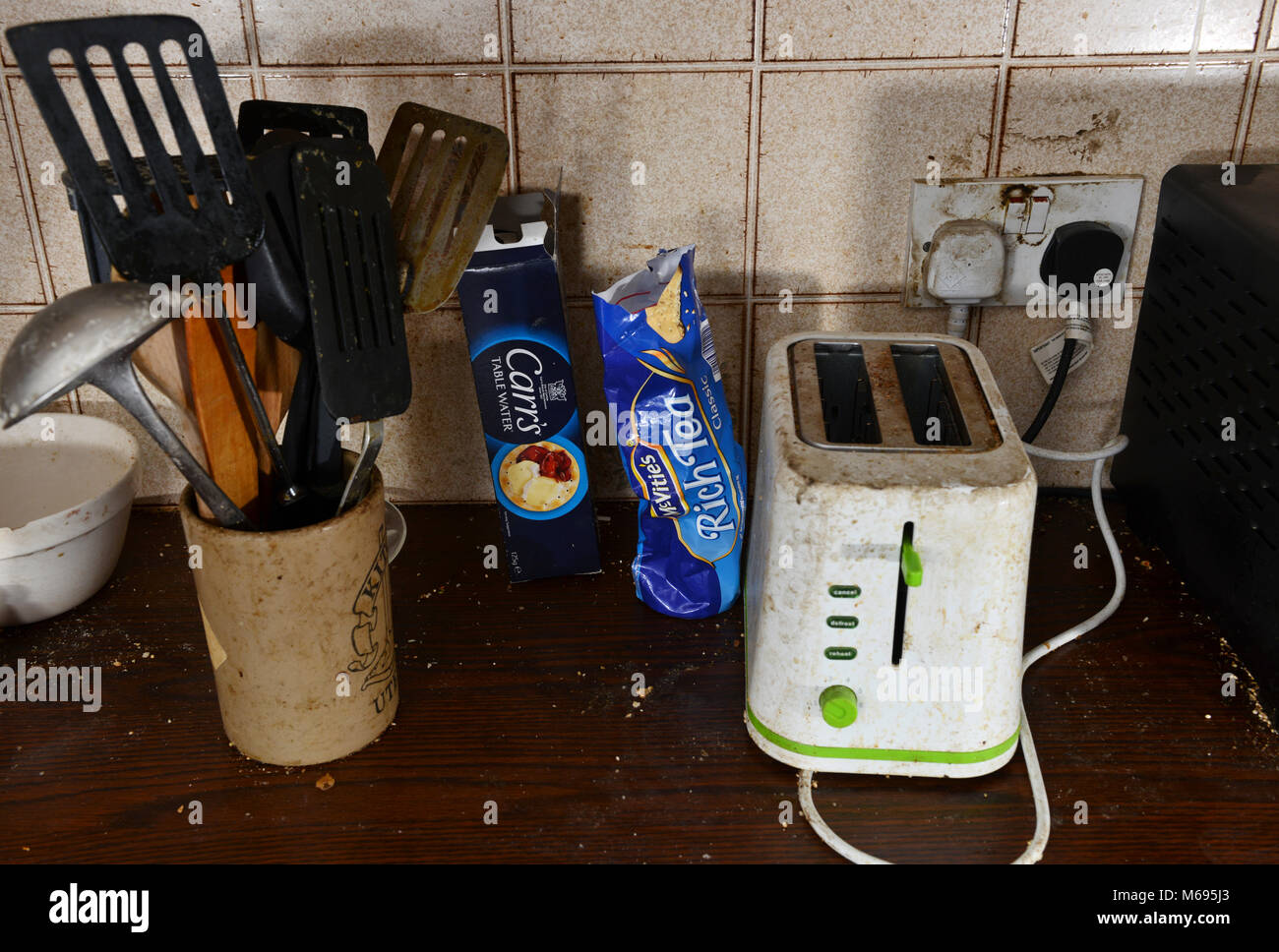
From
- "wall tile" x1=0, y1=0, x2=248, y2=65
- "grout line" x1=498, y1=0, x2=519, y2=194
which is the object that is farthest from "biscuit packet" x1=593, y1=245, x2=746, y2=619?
"wall tile" x1=0, y1=0, x2=248, y2=65

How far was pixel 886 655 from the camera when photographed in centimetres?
67

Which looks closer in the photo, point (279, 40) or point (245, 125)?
point (245, 125)

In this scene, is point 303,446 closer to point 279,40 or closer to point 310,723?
point 310,723

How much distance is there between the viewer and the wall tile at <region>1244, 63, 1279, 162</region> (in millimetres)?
860

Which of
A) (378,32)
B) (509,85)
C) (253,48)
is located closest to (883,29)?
(509,85)

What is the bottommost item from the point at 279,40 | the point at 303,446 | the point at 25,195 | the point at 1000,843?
the point at 1000,843

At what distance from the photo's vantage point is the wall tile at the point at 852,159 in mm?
866

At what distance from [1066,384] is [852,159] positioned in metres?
0.29

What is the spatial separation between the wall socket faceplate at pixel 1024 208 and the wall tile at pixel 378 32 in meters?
0.38

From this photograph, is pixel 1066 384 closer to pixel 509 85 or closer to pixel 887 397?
pixel 887 397

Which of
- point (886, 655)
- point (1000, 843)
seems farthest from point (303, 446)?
point (1000, 843)

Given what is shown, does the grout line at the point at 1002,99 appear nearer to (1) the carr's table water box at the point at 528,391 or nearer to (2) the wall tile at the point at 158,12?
(1) the carr's table water box at the point at 528,391
